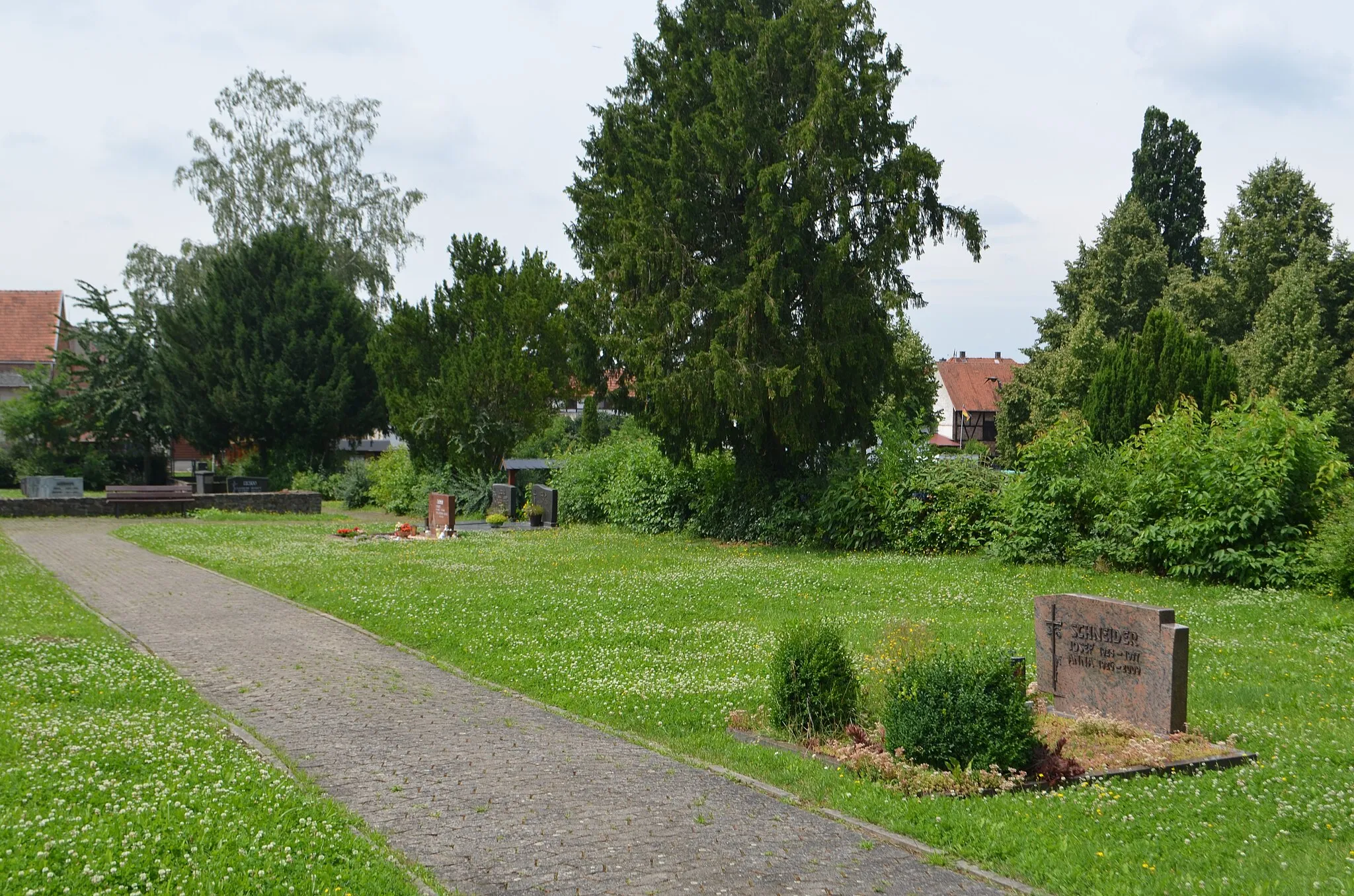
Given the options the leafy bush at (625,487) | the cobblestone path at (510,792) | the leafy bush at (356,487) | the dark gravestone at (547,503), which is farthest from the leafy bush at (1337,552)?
the leafy bush at (356,487)

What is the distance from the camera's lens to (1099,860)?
→ 5629 millimetres

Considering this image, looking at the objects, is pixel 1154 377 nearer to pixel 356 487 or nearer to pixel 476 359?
pixel 476 359

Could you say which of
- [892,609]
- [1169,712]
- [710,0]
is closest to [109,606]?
[892,609]

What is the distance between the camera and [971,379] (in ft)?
255

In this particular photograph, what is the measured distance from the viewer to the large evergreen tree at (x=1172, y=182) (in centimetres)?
4869

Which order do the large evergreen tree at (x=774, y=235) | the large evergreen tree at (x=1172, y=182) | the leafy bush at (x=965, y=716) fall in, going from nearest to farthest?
the leafy bush at (x=965, y=716) < the large evergreen tree at (x=774, y=235) < the large evergreen tree at (x=1172, y=182)

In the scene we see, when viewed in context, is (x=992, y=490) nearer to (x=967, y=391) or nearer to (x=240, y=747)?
(x=240, y=747)

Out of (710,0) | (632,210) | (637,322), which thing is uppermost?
(710,0)

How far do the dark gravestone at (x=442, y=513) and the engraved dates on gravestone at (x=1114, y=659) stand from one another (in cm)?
2187

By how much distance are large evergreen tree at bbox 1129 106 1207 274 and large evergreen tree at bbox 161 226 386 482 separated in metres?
36.2

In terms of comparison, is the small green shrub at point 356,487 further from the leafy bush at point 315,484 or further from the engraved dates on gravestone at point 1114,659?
the engraved dates on gravestone at point 1114,659

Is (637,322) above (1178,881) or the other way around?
above

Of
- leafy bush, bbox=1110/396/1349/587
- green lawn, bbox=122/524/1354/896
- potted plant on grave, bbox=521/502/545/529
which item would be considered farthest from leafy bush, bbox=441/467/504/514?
leafy bush, bbox=1110/396/1349/587

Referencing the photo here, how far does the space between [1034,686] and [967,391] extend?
227 feet
